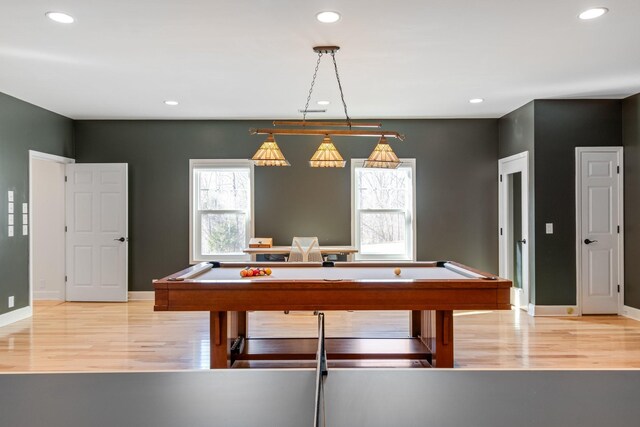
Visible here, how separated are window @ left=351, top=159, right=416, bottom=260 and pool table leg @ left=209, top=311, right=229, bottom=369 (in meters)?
3.62

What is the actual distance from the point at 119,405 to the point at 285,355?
236cm

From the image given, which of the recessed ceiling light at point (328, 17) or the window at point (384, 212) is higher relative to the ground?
the recessed ceiling light at point (328, 17)

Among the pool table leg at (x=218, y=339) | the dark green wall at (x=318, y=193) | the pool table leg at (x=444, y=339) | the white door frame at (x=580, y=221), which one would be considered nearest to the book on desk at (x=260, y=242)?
the dark green wall at (x=318, y=193)

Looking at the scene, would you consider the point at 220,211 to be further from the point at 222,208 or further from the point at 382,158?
the point at 382,158

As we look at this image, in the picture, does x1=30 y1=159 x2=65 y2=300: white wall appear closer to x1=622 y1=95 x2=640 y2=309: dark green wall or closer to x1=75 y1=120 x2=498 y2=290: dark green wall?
x1=75 y1=120 x2=498 y2=290: dark green wall

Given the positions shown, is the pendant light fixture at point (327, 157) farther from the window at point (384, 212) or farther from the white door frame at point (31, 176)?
the white door frame at point (31, 176)

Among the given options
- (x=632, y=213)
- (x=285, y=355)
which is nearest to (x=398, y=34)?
(x=285, y=355)

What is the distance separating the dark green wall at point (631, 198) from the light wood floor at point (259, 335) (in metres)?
0.46

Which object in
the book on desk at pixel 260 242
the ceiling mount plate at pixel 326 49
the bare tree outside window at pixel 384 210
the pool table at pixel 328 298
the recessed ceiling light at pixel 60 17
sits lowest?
the pool table at pixel 328 298

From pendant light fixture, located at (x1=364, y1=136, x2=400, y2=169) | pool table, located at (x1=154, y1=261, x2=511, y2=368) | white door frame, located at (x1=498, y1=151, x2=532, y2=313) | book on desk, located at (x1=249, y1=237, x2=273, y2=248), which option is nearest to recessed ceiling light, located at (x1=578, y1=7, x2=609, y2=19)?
pendant light fixture, located at (x1=364, y1=136, x2=400, y2=169)

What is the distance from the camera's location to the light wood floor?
3725mm

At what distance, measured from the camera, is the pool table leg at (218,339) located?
3.20 metres

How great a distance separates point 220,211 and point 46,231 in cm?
250

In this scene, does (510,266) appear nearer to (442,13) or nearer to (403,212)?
(403,212)
